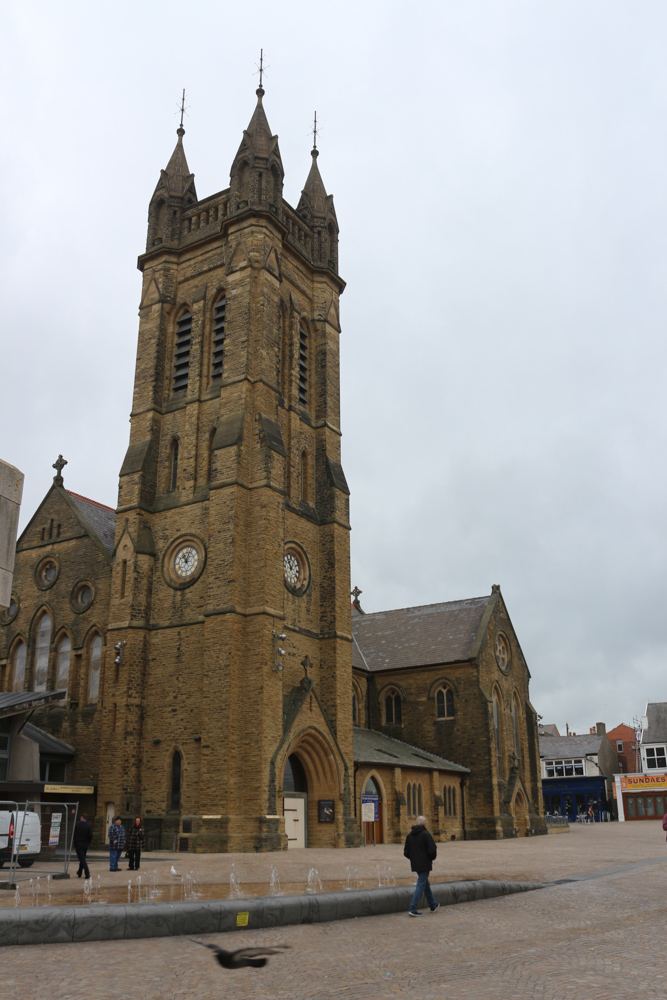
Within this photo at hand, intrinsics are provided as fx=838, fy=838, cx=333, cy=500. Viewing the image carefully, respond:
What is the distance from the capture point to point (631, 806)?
252ft

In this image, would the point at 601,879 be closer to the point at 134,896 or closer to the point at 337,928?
the point at 337,928

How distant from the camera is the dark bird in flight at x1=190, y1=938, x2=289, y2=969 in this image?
31.6 ft

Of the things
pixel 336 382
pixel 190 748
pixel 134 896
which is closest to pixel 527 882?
pixel 134 896

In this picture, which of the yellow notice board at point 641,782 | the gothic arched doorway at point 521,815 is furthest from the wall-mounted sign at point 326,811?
the yellow notice board at point 641,782

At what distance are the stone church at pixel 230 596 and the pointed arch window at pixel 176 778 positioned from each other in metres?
0.08

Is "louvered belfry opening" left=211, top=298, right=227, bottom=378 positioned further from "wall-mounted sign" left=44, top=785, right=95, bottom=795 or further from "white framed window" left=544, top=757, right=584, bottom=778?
"white framed window" left=544, top=757, right=584, bottom=778

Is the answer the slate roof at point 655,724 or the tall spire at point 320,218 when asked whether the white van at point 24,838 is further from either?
the slate roof at point 655,724

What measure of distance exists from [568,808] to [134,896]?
75.9 m

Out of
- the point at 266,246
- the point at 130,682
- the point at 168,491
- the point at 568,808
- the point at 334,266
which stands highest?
the point at 334,266

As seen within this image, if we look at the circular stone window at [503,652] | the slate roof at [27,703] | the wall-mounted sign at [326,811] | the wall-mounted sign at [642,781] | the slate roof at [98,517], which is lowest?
the wall-mounted sign at [326,811]

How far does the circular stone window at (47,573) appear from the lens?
36781mm

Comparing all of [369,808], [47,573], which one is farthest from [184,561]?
[369,808]

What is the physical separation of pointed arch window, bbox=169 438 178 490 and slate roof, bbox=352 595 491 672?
16837 millimetres

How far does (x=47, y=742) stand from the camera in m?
32.6
